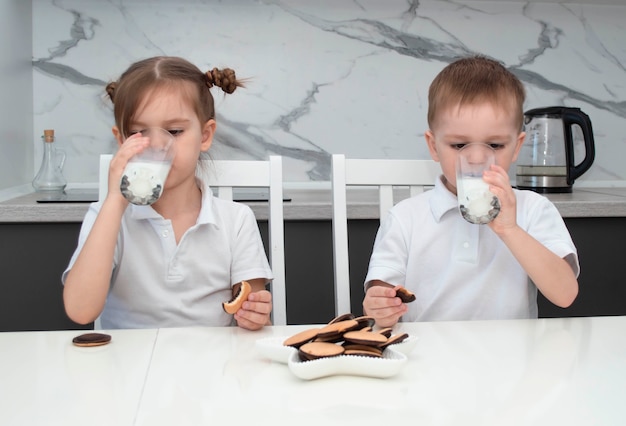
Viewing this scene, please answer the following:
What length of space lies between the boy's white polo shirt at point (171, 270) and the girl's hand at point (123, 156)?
6.0 inches

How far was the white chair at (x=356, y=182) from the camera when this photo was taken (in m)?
1.33

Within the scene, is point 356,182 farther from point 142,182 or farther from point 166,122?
point 142,182

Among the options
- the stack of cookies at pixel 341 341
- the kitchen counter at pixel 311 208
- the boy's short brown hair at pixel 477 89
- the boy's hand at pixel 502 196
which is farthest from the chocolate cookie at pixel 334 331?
the kitchen counter at pixel 311 208

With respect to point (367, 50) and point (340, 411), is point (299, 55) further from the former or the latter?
point (340, 411)

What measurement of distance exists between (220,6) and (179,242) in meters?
1.04

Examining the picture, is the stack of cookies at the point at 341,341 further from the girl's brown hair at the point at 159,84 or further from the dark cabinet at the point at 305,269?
the dark cabinet at the point at 305,269

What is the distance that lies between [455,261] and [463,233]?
52 mm

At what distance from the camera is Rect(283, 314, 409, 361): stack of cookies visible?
74 cm

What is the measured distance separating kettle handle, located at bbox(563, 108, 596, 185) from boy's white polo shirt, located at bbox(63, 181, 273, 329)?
1054 mm

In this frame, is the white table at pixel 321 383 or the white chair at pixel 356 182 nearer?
the white table at pixel 321 383

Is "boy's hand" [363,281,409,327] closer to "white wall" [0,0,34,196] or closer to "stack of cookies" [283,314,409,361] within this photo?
"stack of cookies" [283,314,409,361]

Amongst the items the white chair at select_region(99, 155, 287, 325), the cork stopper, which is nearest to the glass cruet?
the cork stopper

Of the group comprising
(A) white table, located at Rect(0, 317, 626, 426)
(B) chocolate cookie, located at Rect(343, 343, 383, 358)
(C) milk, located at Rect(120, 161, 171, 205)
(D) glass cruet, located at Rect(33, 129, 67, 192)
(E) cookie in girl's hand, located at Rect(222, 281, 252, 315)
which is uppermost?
(D) glass cruet, located at Rect(33, 129, 67, 192)

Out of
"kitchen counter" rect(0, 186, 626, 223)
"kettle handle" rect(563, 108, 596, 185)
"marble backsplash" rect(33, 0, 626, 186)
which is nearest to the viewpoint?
"kitchen counter" rect(0, 186, 626, 223)
